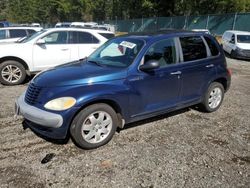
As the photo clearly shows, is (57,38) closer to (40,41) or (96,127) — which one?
(40,41)

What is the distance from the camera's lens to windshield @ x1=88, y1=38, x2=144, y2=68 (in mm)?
4430

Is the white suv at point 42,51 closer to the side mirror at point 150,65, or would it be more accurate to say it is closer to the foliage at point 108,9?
the side mirror at point 150,65

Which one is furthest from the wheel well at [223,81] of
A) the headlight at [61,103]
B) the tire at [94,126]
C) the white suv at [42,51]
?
the white suv at [42,51]

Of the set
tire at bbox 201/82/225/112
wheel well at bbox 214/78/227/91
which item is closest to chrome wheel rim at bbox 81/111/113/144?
tire at bbox 201/82/225/112

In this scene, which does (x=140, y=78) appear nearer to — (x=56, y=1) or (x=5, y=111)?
(x=5, y=111)

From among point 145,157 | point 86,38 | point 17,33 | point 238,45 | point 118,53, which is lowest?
point 145,157

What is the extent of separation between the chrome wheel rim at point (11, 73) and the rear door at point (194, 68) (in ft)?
17.0

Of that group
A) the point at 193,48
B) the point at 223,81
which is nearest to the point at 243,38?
the point at 223,81

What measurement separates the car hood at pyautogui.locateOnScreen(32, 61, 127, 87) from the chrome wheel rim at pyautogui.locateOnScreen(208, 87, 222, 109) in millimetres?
2456

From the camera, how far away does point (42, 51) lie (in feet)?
26.2

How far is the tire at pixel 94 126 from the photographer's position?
3.86 m

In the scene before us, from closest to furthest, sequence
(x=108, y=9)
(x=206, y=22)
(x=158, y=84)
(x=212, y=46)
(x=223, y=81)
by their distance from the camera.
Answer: (x=158, y=84), (x=212, y=46), (x=223, y=81), (x=206, y=22), (x=108, y=9)

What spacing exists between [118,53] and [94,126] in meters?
1.43

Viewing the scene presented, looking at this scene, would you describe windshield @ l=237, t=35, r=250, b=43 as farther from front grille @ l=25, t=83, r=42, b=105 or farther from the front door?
front grille @ l=25, t=83, r=42, b=105
